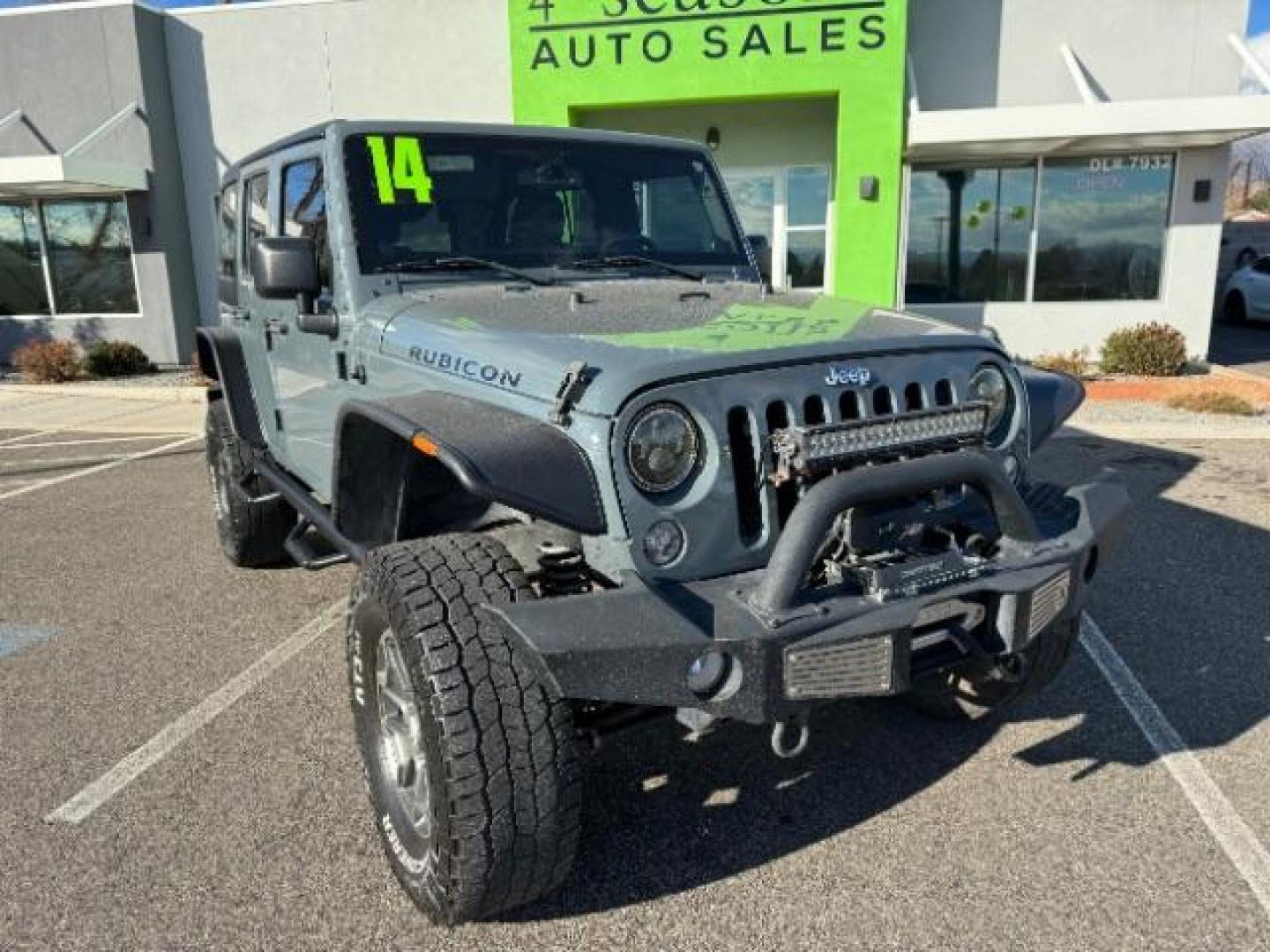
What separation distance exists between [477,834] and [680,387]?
114 cm

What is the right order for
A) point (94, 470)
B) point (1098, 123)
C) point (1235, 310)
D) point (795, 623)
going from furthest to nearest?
point (1235, 310), point (1098, 123), point (94, 470), point (795, 623)

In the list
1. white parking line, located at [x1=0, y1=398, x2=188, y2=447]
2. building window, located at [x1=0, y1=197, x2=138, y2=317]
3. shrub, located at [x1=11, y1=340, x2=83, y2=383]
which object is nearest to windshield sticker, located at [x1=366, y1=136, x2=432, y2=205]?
white parking line, located at [x1=0, y1=398, x2=188, y2=447]

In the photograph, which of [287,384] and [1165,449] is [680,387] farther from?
[1165,449]

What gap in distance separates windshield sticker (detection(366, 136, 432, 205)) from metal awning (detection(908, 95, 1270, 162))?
919 centimetres

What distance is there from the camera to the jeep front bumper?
6.91 feet

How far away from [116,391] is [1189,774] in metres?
12.8

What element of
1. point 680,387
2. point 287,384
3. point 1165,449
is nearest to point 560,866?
point 680,387

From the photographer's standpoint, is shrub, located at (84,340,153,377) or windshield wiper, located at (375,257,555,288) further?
shrub, located at (84,340,153,377)

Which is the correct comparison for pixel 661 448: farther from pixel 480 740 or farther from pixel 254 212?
pixel 254 212

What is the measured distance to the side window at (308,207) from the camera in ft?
11.9

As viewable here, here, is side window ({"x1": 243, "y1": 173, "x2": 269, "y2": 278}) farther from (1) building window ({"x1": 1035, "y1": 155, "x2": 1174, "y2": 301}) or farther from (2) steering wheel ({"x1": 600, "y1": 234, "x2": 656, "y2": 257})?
(1) building window ({"x1": 1035, "y1": 155, "x2": 1174, "y2": 301})

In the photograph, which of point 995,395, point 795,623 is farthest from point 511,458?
point 995,395

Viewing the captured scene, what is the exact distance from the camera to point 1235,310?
19.7m

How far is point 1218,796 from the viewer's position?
10.0ft
